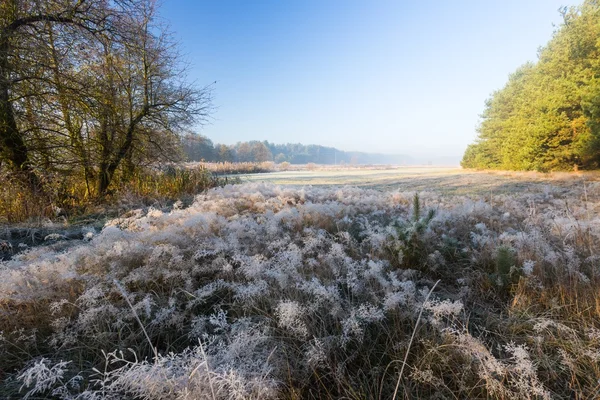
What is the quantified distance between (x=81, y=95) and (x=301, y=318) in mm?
6479

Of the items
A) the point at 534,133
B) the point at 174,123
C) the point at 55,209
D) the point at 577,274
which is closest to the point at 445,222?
the point at 577,274

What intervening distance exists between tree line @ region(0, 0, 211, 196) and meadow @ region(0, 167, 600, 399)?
4253 millimetres

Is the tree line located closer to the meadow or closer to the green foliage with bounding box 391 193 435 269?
the meadow

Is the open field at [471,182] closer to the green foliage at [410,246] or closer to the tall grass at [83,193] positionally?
the tall grass at [83,193]

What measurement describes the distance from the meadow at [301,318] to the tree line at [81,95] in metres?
4.25

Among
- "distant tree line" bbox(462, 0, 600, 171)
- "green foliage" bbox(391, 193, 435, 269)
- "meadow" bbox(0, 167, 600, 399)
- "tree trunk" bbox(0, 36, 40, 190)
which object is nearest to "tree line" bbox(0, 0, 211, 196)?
"tree trunk" bbox(0, 36, 40, 190)

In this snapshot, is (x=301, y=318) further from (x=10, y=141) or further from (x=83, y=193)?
(x=83, y=193)

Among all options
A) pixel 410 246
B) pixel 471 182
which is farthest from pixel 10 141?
pixel 471 182

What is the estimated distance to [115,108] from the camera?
22.1ft

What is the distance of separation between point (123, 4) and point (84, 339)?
7.24 metres

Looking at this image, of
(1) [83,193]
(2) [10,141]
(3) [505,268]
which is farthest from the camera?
(1) [83,193]

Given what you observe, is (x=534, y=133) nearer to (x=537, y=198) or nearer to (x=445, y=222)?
(x=537, y=198)

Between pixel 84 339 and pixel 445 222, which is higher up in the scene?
pixel 445 222

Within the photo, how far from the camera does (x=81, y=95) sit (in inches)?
217
